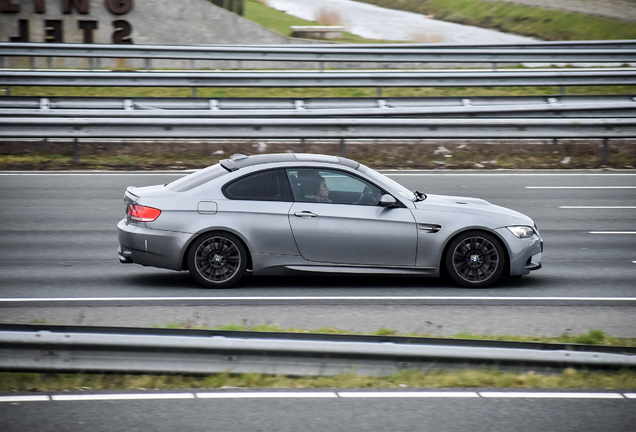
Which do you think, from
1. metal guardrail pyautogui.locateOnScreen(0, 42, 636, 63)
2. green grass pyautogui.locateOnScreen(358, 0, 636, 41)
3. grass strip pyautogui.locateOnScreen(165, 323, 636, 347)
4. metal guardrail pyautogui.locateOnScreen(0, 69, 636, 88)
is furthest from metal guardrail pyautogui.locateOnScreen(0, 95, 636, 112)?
green grass pyautogui.locateOnScreen(358, 0, 636, 41)

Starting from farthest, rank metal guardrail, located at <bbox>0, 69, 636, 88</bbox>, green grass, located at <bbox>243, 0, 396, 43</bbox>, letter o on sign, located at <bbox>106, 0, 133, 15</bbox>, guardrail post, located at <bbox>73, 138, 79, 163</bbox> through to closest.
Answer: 1. green grass, located at <bbox>243, 0, 396, 43</bbox>
2. letter o on sign, located at <bbox>106, 0, 133, 15</bbox>
3. metal guardrail, located at <bbox>0, 69, 636, 88</bbox>
4. guardrail post, located at <bbox>73, 138, 79, 163</bbox>

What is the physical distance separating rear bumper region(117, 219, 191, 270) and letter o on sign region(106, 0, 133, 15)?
2051cm

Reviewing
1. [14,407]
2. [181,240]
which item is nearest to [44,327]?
[14,407]

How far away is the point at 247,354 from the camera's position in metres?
5.62

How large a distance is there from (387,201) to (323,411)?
3.76 meters

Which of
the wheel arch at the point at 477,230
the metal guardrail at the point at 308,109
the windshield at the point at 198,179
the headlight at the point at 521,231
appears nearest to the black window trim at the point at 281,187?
the windshield at the point at 198,179

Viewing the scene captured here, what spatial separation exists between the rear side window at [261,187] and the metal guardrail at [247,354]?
3328 millimetres

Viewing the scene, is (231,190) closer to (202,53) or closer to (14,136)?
(14,136)

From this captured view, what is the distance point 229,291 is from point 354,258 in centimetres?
136

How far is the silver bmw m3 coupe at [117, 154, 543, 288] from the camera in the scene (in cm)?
877

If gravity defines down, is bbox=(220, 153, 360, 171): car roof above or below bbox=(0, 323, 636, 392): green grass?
above

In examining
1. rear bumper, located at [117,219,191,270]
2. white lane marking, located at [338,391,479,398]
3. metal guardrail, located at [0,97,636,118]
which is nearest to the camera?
white lane marking, located at [338,391,479,398]

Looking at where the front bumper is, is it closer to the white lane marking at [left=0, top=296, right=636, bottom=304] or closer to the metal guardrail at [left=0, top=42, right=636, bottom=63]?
the white lane marking at [left=0, top=296, right=636, bottom=304]

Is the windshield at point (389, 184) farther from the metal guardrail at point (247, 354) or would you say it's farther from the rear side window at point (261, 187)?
the metal guardrail at point (247, 354)
